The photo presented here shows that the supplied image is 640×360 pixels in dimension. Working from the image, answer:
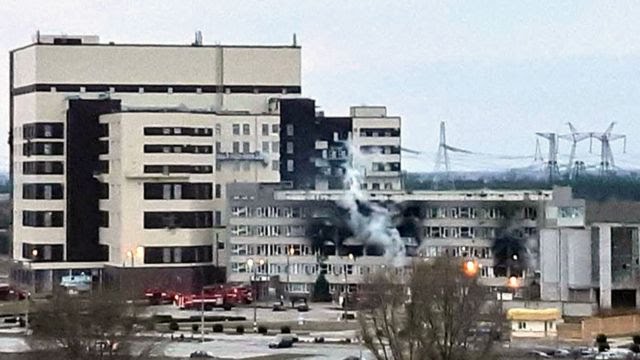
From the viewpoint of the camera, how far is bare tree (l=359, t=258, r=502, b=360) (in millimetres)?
35562

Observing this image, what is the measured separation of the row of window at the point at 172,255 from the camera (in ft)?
219

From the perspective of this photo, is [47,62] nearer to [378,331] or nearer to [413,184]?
[378,331]

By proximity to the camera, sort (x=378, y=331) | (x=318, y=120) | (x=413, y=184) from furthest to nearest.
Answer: (x=413, y=184), (x=318, y=120), (x=378, y=331)

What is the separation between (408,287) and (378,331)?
195 cm

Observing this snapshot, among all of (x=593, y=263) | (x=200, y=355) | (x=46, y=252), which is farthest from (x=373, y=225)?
(x=200, y=355)

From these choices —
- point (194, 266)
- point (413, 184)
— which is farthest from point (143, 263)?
point (413, 184)

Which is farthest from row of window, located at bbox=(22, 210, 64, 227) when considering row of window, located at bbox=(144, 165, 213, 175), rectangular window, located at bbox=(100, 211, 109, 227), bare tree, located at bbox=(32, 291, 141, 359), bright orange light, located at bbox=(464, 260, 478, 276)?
bare tree, located at bbox=(32, 291, 141, 359)

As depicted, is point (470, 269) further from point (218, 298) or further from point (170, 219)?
point (170, 219)

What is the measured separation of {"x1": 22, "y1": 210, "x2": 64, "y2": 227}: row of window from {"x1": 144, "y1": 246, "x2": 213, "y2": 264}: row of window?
16.3 ft

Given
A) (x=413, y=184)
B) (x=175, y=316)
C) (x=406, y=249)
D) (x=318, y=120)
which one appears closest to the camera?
(x=175, y=316)

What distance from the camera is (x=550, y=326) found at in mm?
51281

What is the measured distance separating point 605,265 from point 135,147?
59.8 feet

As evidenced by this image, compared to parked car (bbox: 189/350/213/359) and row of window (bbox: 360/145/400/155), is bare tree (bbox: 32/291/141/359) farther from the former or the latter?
row of window (bbox: 360/145/400/155)

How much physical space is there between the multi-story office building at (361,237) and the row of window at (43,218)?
22.2 feet
